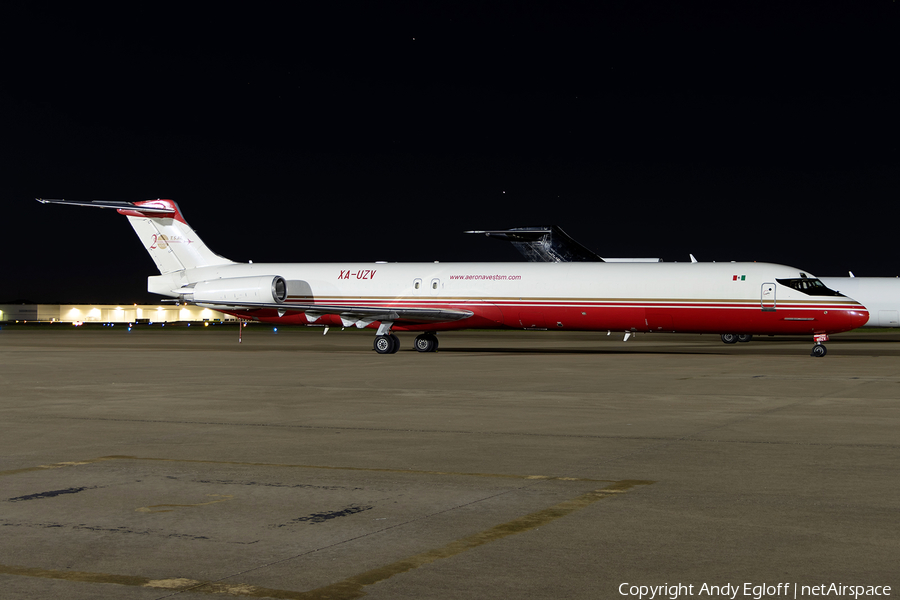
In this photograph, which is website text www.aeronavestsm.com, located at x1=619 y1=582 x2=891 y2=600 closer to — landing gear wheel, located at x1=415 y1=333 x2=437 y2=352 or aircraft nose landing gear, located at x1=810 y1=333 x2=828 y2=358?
aircraft nose landing gear, located at x1=810 y1=333 x2=828 y2=358

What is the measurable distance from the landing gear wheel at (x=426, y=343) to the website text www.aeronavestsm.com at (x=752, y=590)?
2833 cm

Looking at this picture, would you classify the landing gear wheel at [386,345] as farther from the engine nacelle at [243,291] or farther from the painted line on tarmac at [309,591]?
the painted line on tarmac at [309,591]

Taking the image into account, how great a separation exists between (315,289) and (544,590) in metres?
30.7

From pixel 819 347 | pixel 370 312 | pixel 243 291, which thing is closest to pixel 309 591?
pixel 370 312

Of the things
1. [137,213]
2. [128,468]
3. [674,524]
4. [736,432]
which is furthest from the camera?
[137,213]

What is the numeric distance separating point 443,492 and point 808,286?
24.6 metres

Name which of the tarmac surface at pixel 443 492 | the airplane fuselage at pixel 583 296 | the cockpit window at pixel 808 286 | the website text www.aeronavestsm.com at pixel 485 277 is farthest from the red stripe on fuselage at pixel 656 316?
the tarmac surface at pixel 443 492

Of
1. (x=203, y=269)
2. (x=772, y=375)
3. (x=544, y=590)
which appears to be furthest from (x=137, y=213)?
(x=544, y=590)

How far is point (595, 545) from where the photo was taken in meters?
6.06

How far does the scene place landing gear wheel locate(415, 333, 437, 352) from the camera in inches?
1319

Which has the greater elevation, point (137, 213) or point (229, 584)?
point (137, 213)

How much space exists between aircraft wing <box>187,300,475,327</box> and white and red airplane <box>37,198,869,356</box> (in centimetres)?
5

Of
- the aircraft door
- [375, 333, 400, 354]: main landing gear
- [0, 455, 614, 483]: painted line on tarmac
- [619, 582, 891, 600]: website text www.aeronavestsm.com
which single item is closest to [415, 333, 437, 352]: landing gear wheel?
[375, 333, 400, 354]: main landing gear

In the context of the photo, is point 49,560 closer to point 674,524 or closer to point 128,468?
point 128,468
